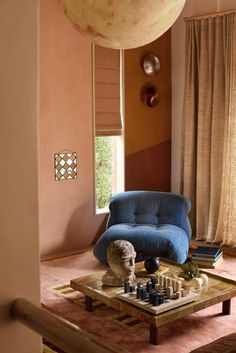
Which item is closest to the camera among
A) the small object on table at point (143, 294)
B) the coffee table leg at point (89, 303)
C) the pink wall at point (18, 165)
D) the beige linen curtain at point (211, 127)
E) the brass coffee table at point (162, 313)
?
the pink wall at point (18, 165)

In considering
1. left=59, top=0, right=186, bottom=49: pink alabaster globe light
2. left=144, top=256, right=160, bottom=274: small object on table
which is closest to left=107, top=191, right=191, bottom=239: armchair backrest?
left=144, top=256, right=160, bottom=274: small object on table

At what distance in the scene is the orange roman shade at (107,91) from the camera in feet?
19.0

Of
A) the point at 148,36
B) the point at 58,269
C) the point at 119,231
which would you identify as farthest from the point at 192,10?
the point at 148,36

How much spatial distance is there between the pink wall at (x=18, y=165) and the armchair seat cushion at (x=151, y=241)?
3.74 meters

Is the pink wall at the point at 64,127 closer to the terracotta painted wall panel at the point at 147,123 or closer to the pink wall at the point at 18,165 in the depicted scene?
the terracotta painted wall panel at the point at 147,123

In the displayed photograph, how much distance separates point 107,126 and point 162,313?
10.1ft

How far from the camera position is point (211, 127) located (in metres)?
5.94

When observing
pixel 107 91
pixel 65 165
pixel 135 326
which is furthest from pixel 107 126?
pixel 135 326

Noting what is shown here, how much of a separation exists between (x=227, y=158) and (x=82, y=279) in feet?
8.54

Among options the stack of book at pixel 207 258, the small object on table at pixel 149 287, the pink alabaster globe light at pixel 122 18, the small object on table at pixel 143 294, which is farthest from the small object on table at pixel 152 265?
the pink alabaster globe light at pixel 122 18

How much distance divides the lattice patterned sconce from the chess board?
227 centimetres

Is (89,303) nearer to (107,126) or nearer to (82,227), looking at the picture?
(82,227)

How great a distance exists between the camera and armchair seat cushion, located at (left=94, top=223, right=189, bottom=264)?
480cm

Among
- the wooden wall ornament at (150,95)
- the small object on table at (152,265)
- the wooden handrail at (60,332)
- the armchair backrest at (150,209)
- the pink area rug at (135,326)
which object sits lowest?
the pink area rug at (135,326)
